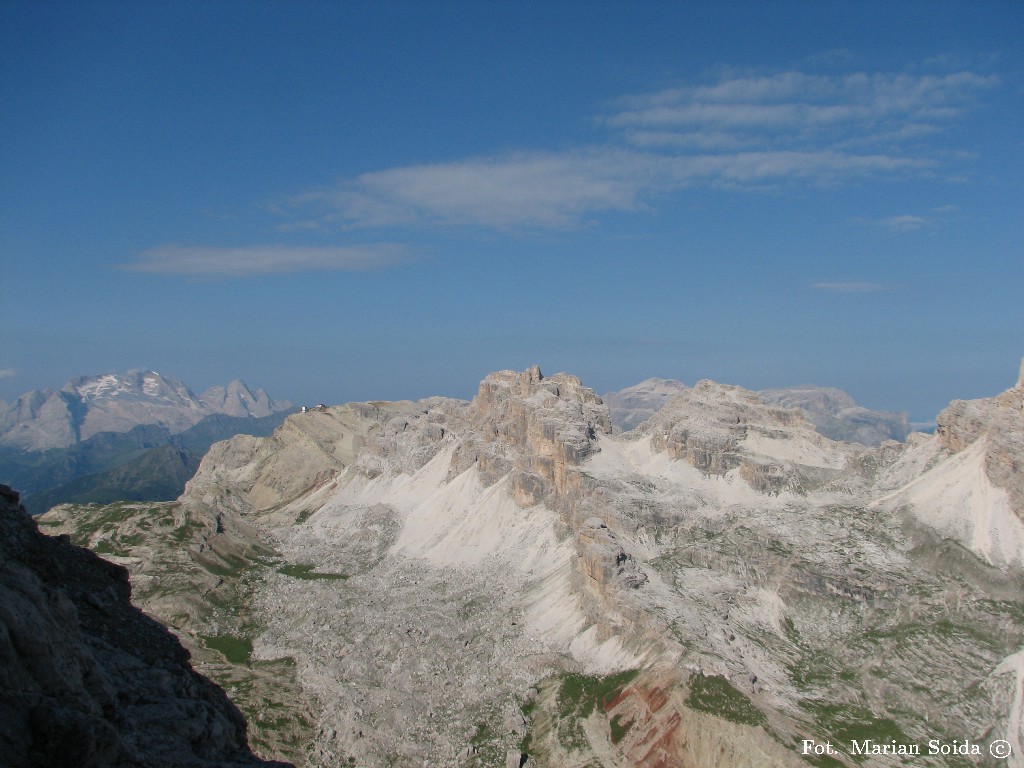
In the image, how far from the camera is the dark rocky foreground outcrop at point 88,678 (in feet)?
104

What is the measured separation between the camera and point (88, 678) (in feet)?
123

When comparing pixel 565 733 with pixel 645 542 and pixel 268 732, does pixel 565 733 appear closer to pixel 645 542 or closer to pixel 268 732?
pixel 268 732

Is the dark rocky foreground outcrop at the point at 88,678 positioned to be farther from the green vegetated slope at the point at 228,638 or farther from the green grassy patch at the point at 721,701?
the green grassy patch at the point at 721,701

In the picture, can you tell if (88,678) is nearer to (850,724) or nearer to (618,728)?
(618,728)

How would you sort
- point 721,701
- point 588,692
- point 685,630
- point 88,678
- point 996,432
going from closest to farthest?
1. point 88,678
2. point 721,701
3. point 588,692
4. point 685,630
5. point 996,432

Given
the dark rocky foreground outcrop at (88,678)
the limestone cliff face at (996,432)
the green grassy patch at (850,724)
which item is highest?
the dark rocky foreground outcrop at (88,678)

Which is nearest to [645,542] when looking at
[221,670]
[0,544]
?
[221,670]

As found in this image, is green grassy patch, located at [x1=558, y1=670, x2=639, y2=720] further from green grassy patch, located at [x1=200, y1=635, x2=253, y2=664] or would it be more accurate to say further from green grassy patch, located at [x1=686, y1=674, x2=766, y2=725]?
green grassy patch, located at [x1=200, y1=635, x2=253, y2=664]

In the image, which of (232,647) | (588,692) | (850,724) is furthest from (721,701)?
(232,647)

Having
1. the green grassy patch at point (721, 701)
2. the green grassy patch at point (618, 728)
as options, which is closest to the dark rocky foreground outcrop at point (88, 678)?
the green grassy patch at point (618, 728)

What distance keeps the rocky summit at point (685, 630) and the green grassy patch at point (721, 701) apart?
1.11ft

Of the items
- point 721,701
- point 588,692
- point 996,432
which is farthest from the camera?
point 996,432

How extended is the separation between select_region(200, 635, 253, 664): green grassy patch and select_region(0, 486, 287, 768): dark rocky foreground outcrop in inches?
4079

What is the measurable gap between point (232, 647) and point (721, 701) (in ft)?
327
